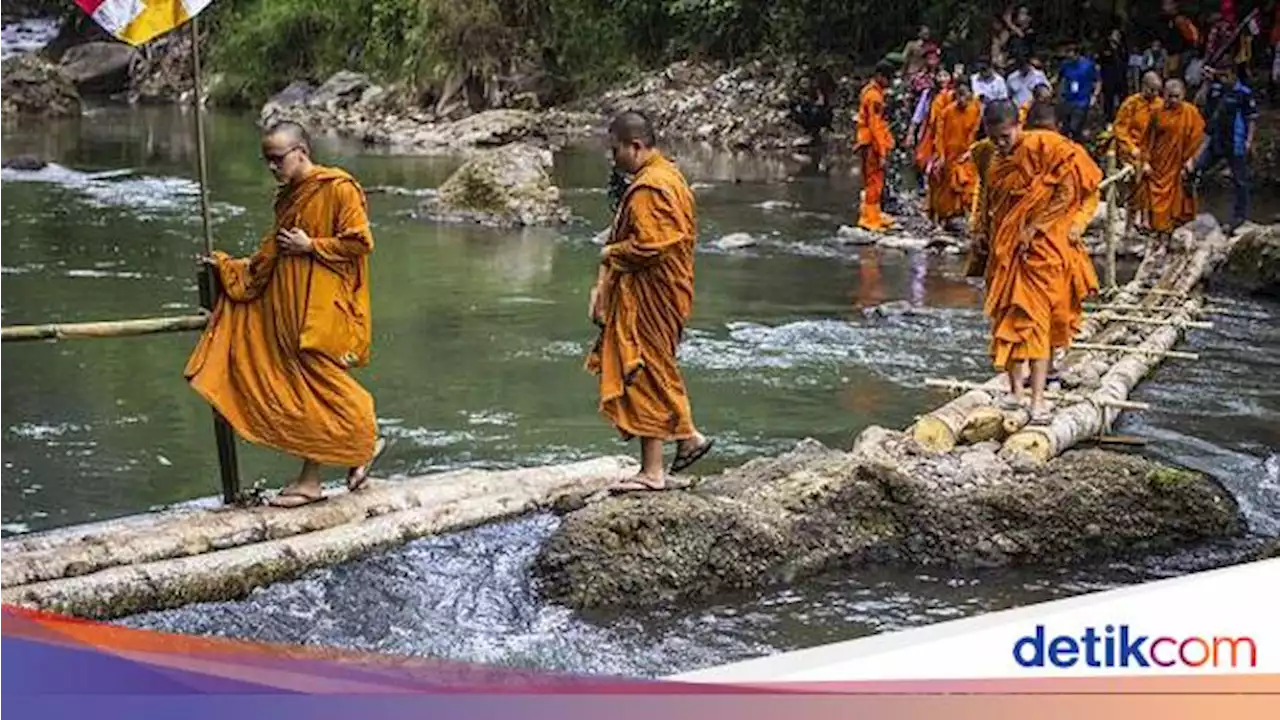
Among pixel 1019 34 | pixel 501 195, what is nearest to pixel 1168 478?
pixel 501 195

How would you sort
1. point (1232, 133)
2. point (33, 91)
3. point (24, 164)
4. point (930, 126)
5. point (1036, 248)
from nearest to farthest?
point (1036, 248)
point (1232, 133)
point (930, 126)
point (24, 164)
point (33, 91)

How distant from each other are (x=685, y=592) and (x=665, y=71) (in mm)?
26310

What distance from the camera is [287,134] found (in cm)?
Answer: 627

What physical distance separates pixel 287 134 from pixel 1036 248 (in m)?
3.93

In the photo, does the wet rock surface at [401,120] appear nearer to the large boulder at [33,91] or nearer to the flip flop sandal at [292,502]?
the large boulder at [33,91]

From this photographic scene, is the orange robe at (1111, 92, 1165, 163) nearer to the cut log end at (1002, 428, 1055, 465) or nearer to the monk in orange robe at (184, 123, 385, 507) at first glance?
the cut log end at (1002, 428, 1055, 465)

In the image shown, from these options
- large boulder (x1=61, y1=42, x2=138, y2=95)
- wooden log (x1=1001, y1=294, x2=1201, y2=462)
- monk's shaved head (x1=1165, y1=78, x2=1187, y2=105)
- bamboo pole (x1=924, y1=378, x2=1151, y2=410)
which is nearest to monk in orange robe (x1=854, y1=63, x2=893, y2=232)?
monk's shaved head (x1=1165, y1=78, x2=1187, y2=105)

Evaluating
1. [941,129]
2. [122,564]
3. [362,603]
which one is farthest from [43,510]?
[941,129]

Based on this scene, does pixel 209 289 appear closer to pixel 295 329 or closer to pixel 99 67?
pixel 295 329

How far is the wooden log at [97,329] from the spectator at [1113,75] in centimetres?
1793

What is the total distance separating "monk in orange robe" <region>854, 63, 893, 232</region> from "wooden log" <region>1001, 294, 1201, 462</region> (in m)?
6.76

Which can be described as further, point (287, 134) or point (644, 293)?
point (644, 293)

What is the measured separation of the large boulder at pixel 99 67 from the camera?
42.9m

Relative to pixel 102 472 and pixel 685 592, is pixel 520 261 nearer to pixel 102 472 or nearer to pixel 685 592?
pixel 102 472
